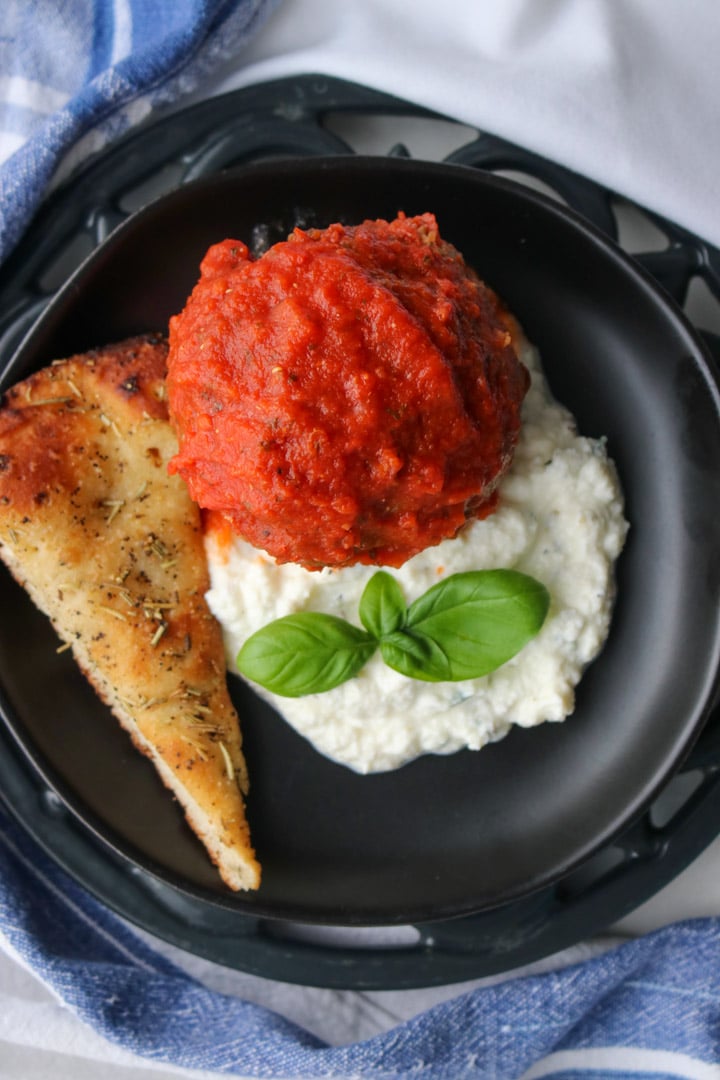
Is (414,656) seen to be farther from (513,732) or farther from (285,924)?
(285,924)

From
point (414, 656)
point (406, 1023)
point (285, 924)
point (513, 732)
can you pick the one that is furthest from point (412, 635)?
point (406, 1023)

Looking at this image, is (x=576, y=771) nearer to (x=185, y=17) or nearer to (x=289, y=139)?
(x=289, y=139)

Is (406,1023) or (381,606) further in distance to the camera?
(406,1023)

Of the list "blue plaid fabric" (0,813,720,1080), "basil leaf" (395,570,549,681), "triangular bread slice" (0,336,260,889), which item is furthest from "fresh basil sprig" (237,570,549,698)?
"blue plaid fabric" (0,813,720,1080)

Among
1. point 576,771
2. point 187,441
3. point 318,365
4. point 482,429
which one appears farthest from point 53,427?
point 576,771

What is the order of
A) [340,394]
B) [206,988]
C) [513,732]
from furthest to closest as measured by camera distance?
[206,988] → [513,732] → [340,394]

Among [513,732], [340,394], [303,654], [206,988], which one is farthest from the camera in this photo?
[206,988]
